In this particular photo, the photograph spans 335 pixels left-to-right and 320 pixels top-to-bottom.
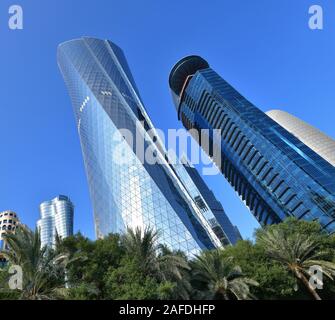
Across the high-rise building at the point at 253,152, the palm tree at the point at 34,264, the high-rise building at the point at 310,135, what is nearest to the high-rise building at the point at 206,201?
the high-rise building at the point at 253,152

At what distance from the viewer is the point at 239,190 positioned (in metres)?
143

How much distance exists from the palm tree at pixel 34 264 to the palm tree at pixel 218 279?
410 inches

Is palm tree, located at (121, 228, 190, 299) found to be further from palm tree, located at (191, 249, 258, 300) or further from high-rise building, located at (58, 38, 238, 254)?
high-rise building, located at (58, 38, 238, 254)

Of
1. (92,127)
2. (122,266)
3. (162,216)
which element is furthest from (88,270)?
(92,127)

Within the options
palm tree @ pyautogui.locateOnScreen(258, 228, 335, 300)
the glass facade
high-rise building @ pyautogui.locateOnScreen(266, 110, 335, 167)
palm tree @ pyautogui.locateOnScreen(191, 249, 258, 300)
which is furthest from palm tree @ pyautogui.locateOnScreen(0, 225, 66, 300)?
high-rise building @ pyautogui.locateOnScreen(266, 110, 335, 167)

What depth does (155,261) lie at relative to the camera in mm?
29766

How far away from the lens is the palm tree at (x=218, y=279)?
2908 cm

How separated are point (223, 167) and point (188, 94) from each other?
115 feet

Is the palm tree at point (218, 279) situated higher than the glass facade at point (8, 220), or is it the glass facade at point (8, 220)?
the glass facade at point (8, 220)

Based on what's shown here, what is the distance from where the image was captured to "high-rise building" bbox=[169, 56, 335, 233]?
97938mm

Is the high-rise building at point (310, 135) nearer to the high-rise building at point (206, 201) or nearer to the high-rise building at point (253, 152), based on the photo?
the high-rise building at point (253, 152)

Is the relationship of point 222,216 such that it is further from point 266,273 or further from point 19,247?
point 19,247

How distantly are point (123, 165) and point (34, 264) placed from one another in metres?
83.2

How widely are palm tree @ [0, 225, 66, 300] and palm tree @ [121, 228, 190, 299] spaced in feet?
18.3
